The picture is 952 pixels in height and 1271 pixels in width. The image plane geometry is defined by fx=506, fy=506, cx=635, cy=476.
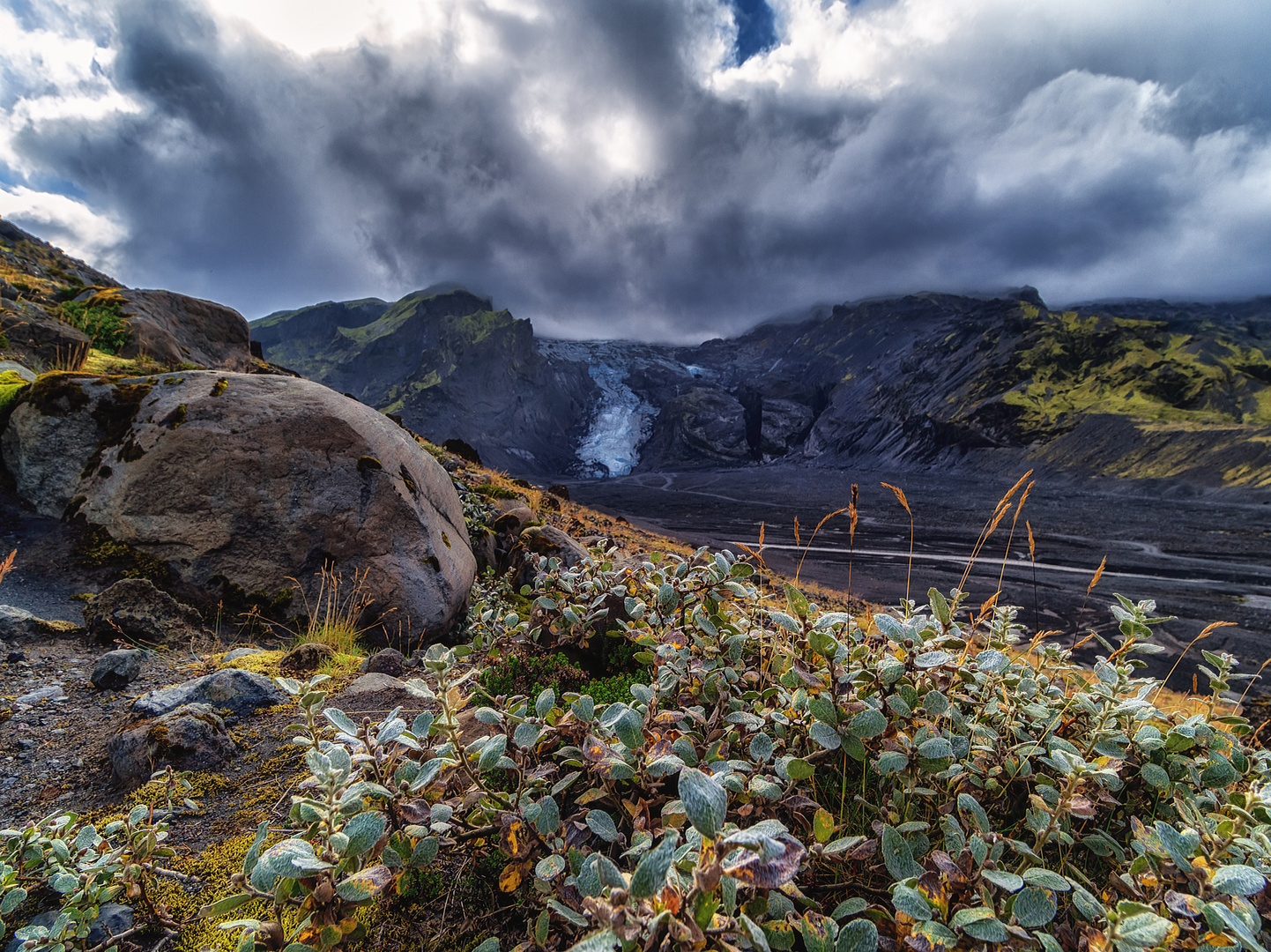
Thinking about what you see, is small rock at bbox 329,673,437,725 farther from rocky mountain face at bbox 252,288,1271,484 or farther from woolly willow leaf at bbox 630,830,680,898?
rocky mountain face at bbox 252,288,1271,484

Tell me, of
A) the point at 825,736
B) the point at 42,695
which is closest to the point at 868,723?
the point at 825,736

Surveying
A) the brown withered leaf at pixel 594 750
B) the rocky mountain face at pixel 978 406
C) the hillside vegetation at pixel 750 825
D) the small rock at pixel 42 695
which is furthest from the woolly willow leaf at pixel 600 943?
the rocky mountain face at pixel 978 406

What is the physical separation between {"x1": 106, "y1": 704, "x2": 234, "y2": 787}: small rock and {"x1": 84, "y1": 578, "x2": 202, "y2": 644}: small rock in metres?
1.89

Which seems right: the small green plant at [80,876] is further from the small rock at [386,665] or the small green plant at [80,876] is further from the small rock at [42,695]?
the small rock at [386,665]

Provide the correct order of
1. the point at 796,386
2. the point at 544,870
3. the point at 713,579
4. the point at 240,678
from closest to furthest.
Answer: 1. the point at 544,870
2. the point at 713,579
3. the point at 240,678
4. the point at 796,386

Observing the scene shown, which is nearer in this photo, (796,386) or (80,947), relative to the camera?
(80,947)

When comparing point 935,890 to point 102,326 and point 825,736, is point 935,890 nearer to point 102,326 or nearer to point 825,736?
point 825,736

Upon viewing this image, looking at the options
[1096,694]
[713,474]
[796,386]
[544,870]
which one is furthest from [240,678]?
[796,386]

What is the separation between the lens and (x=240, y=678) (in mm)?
3201

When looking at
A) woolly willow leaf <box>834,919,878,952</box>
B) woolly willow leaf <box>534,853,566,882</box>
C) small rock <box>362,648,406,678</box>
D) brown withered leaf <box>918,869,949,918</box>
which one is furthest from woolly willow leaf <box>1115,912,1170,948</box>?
small rock <box>362,648,406,678</box>

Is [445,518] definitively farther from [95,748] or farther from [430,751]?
[430,751]

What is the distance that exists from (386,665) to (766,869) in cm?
396

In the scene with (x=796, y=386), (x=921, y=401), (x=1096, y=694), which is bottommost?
(x=1096, y=694)

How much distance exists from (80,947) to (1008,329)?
15218 centimetres
